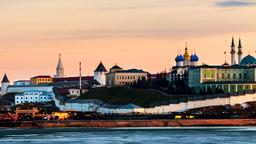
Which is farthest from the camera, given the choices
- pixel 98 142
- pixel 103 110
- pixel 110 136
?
pixel 103 110

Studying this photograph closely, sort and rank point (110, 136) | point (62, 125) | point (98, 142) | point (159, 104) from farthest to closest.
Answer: point (159, 104) → point (62, 125) → point (110, 136) → point (98, 142)

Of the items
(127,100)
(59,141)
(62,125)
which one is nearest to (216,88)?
(127,100)

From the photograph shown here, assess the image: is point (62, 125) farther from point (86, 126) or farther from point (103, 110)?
point (103, 110)

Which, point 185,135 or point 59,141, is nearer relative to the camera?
point 59,141

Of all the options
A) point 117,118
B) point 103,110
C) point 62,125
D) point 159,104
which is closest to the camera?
point 62,125

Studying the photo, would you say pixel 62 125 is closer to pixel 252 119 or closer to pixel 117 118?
pixel 117 118

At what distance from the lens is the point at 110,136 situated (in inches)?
4158

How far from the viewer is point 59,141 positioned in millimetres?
94812

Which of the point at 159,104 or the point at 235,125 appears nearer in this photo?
the point at 235,125

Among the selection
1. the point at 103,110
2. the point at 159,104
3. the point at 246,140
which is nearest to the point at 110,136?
the point at 246,140

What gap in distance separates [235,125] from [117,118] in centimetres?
1984

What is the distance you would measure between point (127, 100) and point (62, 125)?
55997 millimetres

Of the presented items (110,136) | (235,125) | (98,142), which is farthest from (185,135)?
(235,125)

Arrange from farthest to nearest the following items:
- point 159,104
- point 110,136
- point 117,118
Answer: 1. point 159,104
2. point 117,118
3. point 110,136
